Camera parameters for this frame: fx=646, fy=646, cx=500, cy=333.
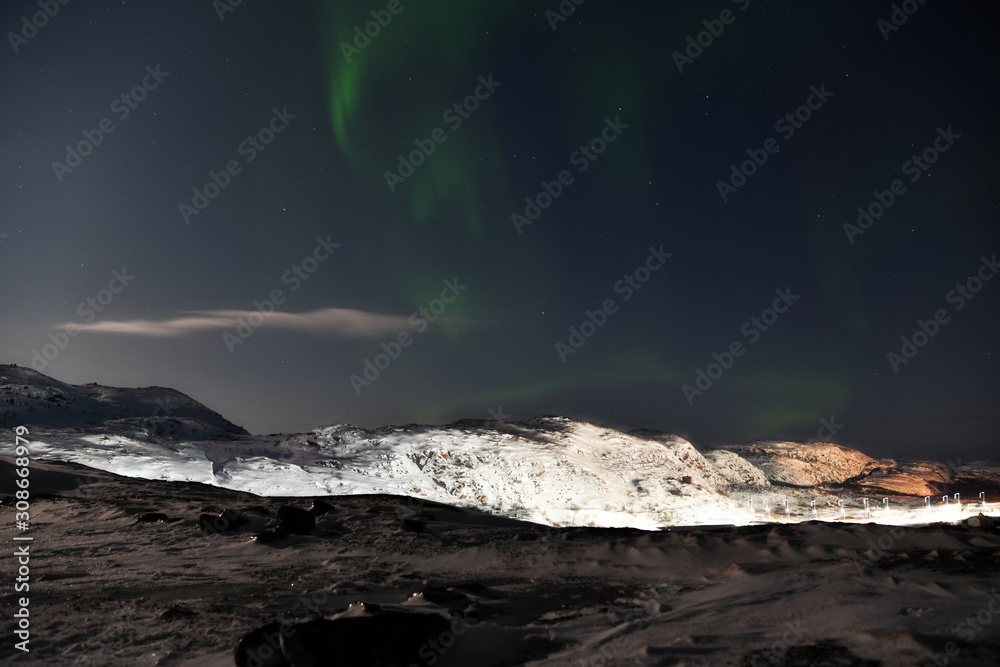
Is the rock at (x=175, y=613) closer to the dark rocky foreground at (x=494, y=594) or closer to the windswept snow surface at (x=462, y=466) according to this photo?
the dark rocky foreground at (x=494, y=594)

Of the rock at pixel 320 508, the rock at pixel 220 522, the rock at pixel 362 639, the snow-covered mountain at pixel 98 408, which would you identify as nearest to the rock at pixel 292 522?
the rock at pixel 220 522

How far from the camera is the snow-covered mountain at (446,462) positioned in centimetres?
2800

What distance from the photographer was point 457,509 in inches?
568

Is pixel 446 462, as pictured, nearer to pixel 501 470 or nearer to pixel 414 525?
pixel 501 470

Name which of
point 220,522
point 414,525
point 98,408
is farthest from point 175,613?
point 98,408

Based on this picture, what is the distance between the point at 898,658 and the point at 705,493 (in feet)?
149

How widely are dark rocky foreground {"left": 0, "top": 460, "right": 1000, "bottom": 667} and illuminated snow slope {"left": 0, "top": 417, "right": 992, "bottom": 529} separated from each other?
17120mm

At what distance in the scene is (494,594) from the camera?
6617 millimetres

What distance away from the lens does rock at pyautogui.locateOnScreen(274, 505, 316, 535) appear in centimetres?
1014

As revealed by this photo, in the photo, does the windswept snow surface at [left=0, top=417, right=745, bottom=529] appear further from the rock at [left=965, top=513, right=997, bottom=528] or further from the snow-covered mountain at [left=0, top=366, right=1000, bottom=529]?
the rock at [left=965, top=513, right=997, bottom=528]

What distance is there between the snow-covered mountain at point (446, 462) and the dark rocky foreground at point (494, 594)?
17.4m

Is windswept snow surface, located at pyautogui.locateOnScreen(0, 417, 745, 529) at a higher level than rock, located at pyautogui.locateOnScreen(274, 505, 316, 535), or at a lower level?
higher

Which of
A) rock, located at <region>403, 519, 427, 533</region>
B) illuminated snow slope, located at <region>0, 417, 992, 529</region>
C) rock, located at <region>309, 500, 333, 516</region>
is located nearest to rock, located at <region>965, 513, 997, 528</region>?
rock, located at <region>403, 519, 427, 533</region>

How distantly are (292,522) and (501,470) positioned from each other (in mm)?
30694
